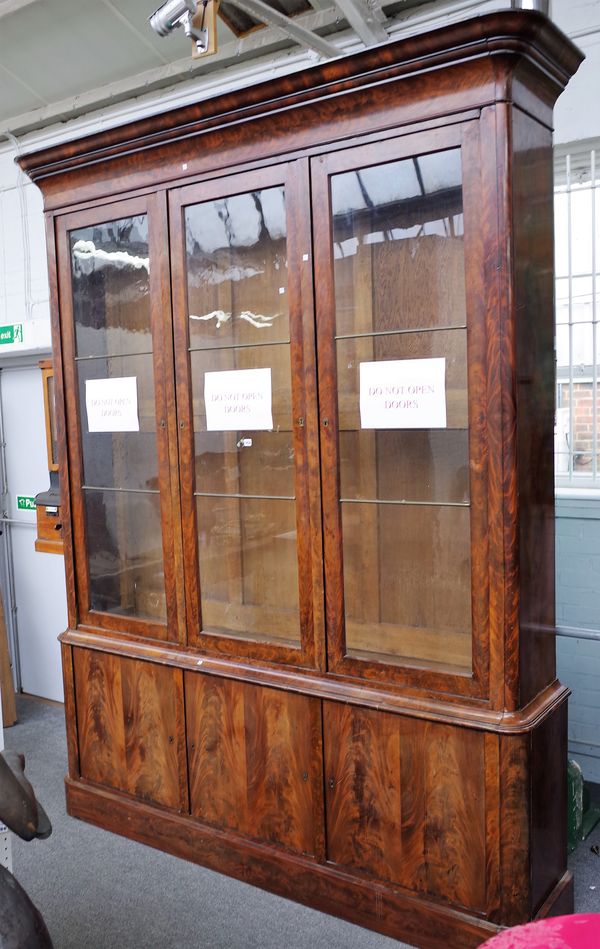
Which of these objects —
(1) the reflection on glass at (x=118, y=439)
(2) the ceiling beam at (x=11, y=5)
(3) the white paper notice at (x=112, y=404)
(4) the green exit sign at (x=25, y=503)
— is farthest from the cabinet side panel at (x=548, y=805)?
(2) the ceiling beam at (x=11, y=5)

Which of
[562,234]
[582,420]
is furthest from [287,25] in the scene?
[582,420]

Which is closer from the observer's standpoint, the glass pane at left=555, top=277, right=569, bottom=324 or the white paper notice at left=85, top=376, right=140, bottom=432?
the white paper notice at left=85, top=376, right=140, bottom=432

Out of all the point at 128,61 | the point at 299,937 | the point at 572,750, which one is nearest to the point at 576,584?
the point at 572,750

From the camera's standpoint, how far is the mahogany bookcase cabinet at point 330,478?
225cm

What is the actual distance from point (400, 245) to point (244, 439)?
834 mm

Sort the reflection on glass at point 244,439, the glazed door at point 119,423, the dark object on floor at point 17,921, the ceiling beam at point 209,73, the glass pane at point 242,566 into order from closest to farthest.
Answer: the dark object on floor at point 17,921
the reflection on glass at point 244,439
the glass pane at point 242,566
the glazed door at point 119,423
the ceiling beam at point 209,73

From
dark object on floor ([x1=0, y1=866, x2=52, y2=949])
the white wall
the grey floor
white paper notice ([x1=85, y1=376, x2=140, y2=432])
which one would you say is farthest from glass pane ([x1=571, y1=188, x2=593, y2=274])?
dark object on floor ([x1=0, y1=866, x2=52, y2=949])

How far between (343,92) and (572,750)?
2788 mm

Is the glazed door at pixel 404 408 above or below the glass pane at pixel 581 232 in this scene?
below

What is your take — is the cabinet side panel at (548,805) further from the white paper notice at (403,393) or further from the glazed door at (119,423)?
the glazed door at (119,423)

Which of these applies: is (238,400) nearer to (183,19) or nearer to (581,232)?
(183,19)

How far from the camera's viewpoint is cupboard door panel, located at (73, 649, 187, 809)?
298 cm

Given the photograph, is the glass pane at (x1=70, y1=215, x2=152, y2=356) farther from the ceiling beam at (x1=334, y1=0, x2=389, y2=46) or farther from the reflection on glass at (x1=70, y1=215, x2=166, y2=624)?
the ceiling beam at (x1=334, y1=0, x2=389, y2=46)

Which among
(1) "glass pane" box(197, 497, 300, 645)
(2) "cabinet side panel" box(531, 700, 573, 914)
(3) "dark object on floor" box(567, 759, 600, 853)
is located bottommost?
(3) "dark object on floor" box(567, 759, 600, 853)
